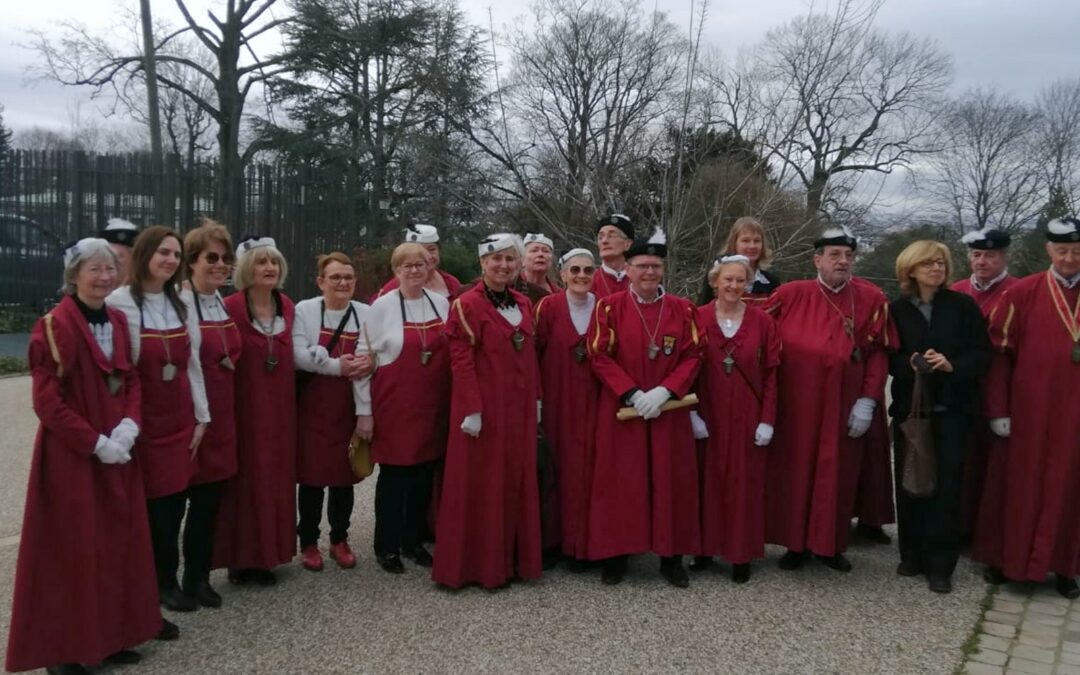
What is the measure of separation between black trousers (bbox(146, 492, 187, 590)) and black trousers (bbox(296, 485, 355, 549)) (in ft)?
2.61

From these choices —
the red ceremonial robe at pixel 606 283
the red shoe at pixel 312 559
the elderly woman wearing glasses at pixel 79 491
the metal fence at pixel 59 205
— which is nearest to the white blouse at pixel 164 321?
the elderly woman wearing glasses at pixel 79 491

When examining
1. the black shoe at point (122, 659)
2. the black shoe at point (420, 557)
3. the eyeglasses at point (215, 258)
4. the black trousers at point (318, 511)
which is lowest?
the black shoe at point (122, 659)

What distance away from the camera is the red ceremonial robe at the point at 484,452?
15.1ft

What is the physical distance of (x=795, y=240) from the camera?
919 cm

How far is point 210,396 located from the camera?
4273 mm

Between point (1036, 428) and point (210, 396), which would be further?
point (1036, 428)

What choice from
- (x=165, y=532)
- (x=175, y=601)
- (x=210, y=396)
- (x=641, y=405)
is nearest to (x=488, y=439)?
(x=641, y=405)

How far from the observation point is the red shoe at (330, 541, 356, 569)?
5031 mm

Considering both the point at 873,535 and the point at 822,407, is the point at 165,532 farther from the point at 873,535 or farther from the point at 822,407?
the point at 873,535

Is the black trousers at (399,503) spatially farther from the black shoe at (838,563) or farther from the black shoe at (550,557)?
the black shoe at (838,563)

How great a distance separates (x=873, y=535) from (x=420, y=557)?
3017 mm

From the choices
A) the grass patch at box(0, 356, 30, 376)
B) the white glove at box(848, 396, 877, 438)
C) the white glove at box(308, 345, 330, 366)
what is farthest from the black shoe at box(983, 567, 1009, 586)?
the grass patch at box(0, 356, 30, 376)

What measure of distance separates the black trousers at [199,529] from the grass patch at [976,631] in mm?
3653

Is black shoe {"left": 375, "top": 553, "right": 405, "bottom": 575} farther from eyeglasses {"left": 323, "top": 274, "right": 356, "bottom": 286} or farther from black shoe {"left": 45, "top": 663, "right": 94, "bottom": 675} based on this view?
black shoe {"left": 45, "top": 663, "right": 94, "bottom": 675}
